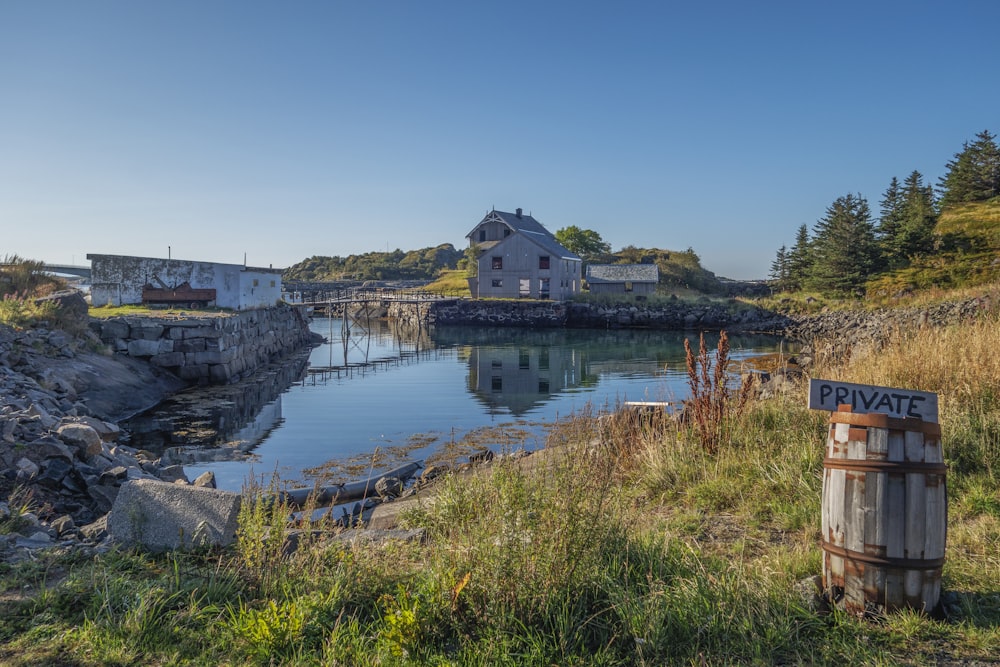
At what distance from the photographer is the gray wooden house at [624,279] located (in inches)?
2557

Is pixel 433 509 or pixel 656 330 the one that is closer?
pixel 433 509

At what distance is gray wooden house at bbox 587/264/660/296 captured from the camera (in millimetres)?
64956

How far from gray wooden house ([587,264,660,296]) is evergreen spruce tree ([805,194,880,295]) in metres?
16.1

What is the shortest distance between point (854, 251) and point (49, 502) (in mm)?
52955

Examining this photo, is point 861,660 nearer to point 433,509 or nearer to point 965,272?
point 433,509

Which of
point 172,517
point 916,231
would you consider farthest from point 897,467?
point 916,231

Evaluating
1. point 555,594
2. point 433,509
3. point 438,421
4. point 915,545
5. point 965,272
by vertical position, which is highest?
point 965,272

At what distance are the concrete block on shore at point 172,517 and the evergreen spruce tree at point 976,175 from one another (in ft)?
224

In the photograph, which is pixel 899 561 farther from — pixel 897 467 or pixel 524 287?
pixel 524 287

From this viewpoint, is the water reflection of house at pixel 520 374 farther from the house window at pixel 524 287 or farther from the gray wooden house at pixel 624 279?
the gray wooden house at pixel 624 279

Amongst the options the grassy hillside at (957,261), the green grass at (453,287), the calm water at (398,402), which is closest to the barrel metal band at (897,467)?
the calm water at (398,402)

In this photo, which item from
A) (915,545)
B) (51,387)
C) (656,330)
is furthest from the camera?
(656,330)

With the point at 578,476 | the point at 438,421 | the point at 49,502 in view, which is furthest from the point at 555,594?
the point at 438,421

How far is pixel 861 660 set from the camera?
10.9 feet
